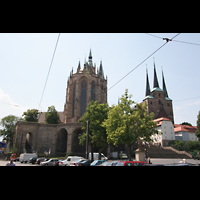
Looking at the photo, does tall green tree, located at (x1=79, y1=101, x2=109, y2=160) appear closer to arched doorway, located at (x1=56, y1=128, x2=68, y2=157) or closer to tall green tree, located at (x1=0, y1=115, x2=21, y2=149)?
arched doorway, located at (x1=56, y1=128, x2=68, y2=157)

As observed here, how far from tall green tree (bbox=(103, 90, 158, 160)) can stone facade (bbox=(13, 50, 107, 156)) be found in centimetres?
2556

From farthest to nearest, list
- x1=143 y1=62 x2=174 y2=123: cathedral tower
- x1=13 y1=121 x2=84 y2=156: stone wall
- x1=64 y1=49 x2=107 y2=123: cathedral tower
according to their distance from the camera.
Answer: x1=143 y1=62 x2=174 y2=123: cathedral tower < x1=64 y1=49 x2=107 y2=123: cathedral tower < x1=13 y1=121 x2=84 y2=156: stone wall

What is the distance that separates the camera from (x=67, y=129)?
168ft

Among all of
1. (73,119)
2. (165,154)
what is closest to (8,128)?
(73,119)

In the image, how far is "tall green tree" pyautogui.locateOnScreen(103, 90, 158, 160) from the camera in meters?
24.2

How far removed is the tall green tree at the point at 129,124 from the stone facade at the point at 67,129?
25.6 meters

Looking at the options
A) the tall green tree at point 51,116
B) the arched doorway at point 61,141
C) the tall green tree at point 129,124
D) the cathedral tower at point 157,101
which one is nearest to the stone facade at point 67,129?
the arched doorway at point 61,141

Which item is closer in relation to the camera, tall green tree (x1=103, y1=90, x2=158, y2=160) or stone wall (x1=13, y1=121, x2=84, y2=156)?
tall green tree (x1=103, y1=90, x2=158, y2=160)

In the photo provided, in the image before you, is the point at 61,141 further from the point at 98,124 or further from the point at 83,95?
the point at 98,124

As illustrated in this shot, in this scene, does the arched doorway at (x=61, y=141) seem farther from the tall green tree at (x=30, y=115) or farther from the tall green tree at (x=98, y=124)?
the tall green tree at (x=98, y=124)

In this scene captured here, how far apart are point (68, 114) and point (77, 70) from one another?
17.0 meters

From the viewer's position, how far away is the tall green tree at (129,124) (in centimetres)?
2420

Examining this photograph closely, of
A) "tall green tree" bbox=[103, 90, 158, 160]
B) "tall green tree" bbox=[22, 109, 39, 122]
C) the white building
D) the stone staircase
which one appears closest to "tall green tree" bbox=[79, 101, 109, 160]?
"tall green tree" bbox=[103, 90, 158, 160]
